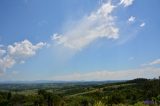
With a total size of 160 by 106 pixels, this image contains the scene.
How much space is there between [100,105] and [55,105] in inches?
1161

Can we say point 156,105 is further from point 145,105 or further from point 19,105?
point 19,105

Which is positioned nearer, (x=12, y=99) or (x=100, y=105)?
(x=100, y=105)

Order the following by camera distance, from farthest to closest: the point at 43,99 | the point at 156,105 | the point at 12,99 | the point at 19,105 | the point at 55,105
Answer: the point at 12,99
the point at 19,105
the point at 43,99
the point at 55,105
the point at 156,105

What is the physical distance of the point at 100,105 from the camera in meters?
17.8

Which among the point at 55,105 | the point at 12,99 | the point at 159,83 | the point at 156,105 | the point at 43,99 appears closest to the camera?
the point at 156,105

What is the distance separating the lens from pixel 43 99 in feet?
200

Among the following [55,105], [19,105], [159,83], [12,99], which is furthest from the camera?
[159,83]

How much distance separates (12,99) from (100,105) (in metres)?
65.8

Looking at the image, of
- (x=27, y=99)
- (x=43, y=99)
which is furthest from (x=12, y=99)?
(x=43, y=99)

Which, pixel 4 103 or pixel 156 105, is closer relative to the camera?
pixel 156 105

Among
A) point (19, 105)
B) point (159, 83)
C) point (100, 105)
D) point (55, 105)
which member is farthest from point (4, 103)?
point (100, 105)

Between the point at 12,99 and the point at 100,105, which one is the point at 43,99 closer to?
the point at 12,99

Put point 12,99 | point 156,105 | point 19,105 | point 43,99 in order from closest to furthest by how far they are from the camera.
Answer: point 156,105, point 43,99, point 19,105, point 12,99

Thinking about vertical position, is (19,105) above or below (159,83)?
below
